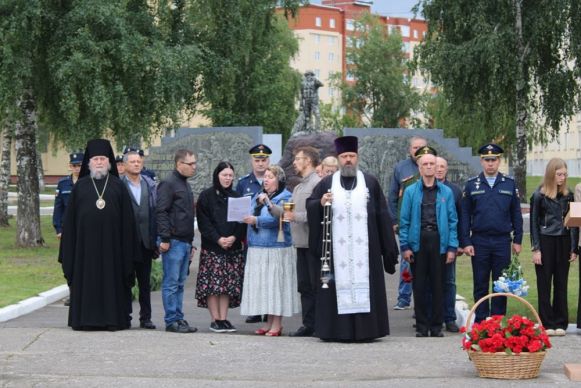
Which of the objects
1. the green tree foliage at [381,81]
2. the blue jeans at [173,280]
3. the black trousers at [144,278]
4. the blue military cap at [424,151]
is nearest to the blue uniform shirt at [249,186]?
the blue jeans at [173,280]

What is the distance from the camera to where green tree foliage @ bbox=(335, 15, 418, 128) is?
89.9m

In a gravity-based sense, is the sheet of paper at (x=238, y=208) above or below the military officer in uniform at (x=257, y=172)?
below

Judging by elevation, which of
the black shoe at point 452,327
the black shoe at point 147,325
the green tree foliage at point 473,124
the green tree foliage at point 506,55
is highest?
the green tree foliage at point 506,55

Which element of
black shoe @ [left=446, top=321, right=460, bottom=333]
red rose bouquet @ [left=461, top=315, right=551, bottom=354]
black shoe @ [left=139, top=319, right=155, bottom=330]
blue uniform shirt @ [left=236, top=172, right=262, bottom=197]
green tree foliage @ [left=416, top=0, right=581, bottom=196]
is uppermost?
green tree foliage @ [left=416, top=0, right=581, bottom=196]

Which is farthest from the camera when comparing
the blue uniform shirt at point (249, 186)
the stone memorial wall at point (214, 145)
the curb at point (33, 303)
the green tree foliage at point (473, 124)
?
the green tree foliage at point (473, 124)

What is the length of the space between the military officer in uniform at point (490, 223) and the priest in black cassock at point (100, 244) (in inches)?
141

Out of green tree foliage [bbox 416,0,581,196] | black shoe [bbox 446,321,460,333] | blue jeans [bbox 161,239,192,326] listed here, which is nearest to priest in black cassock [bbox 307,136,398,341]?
black shoe [bbox 446,321,460,333]

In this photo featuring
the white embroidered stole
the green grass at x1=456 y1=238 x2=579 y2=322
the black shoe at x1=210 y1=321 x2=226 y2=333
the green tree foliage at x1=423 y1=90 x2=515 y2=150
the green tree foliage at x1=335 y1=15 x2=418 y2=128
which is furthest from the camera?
the green tree foliage at x1=335 y1=15 x2=418 y2=128

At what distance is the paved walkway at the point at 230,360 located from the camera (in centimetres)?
988

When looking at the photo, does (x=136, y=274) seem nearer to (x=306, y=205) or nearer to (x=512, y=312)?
(x=306, y=205)

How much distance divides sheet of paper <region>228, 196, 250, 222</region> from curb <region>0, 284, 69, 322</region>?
10.6 feet

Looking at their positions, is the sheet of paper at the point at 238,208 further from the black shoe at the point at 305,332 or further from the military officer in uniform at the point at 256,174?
the black shoe at the point at 305,332

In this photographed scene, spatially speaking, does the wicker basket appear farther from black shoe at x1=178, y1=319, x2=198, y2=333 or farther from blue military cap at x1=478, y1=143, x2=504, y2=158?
black shoe at x1=178, y1=319, x2=198, y2=333

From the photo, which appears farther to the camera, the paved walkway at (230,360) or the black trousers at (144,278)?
the black trousers at (144,278)
